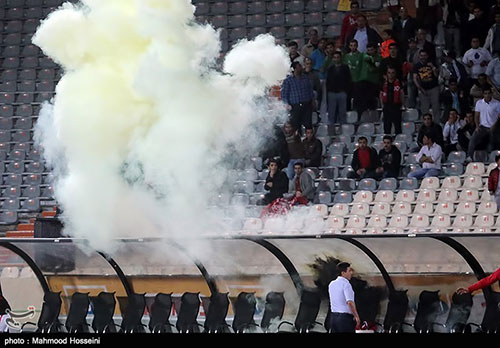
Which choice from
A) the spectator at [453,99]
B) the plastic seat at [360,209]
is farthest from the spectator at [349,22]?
the plastic seat at [360,209]

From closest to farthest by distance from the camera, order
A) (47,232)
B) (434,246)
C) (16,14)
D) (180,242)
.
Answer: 1. (434,246)
2. (180,242)
3. (47,232)
4. (16,14)

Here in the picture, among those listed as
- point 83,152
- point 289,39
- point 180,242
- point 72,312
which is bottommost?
point 72,312

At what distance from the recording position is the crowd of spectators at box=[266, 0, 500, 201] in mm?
19531

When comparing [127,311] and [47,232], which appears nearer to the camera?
[127,311]

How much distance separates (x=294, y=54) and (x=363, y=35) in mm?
1418

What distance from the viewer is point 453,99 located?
792 inches

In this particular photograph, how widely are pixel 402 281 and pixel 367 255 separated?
1.83 feet

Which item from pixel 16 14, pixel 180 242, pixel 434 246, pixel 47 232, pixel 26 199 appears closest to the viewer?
pixel 434 246

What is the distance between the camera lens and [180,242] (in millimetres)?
15188

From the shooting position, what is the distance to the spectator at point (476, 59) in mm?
20500

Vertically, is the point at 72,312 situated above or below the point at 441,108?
below

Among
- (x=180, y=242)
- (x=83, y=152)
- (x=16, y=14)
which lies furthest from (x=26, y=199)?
(x=180, y=242)

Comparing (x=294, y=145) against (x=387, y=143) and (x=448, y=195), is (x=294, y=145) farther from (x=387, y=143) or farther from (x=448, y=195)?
(x=448, y=195)

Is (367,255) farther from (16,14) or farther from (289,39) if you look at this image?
(16,14)
